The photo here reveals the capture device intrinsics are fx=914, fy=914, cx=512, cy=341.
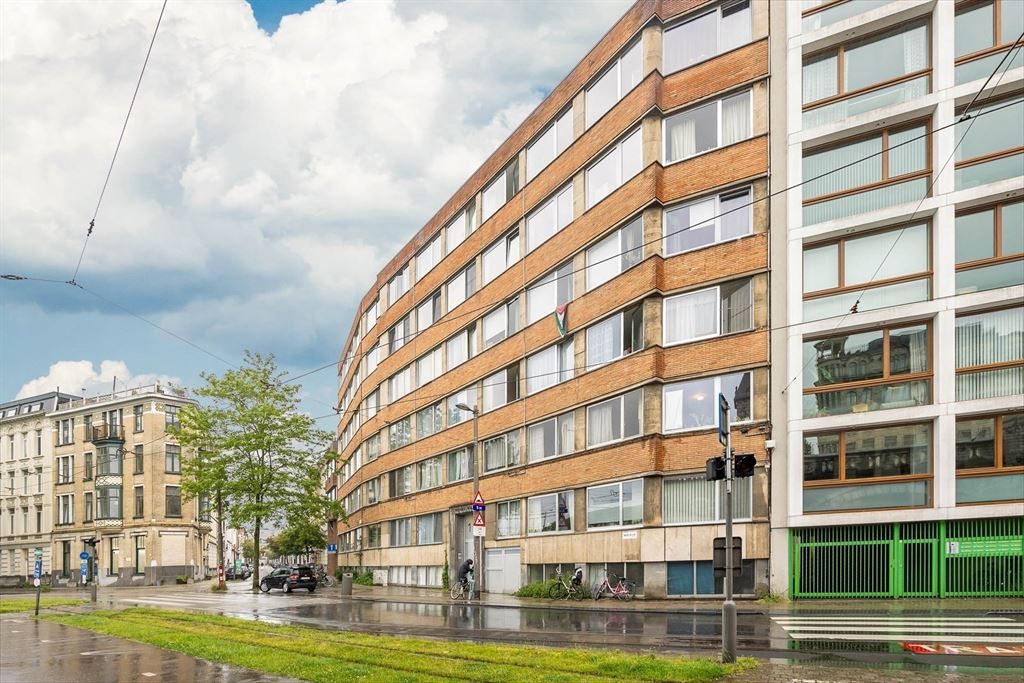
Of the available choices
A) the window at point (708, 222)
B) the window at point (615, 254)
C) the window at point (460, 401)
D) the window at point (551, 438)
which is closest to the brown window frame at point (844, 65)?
the window at point (708, 222)

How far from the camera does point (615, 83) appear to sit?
31.5m

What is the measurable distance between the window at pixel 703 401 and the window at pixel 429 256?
917 inches

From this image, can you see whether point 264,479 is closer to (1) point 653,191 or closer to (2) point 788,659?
(1) point 653,191

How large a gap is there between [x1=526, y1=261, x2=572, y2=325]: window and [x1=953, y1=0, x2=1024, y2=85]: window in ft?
48.1

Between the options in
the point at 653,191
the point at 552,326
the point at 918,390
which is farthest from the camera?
the point at 552,326

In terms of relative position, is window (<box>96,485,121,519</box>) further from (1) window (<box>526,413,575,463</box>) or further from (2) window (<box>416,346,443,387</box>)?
(1) window (<box>526,413,575,463</box>)

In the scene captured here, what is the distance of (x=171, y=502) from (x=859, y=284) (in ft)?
213

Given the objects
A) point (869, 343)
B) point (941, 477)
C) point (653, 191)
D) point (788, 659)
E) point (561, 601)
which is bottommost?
point (561, 601)

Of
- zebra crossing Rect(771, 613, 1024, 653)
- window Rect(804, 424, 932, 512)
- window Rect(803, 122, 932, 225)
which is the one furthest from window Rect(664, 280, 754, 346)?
zebra crossing Rect(771, 613, 1024, 653)

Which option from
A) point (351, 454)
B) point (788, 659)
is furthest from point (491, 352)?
point (351, 454)

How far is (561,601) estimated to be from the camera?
30047mm

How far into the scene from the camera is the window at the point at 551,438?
33.5m

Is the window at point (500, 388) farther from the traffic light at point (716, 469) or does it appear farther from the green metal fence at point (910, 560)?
the traffic light at point (716, 469)

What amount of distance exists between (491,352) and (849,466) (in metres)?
19.3
